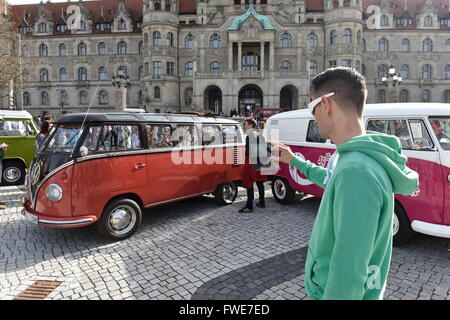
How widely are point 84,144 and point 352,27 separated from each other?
153ft

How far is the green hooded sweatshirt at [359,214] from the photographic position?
4.31ft

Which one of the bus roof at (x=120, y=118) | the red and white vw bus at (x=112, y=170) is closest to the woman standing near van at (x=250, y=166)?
the red and white vw bus at (x=112, y=170)

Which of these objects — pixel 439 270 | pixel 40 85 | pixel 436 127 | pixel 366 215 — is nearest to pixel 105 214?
pixel 366 215

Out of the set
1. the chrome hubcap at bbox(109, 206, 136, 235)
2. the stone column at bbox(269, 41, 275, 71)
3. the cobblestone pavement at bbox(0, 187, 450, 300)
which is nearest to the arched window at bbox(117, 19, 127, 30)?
the stone column at bbox(269, 41, 275, 71)

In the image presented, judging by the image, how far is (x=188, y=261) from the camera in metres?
5.11

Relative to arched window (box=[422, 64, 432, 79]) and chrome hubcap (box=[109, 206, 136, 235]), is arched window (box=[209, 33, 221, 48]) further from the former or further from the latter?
chrome hubcap (box=[109, 206, 136, 235])

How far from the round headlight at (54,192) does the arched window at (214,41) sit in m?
44.0

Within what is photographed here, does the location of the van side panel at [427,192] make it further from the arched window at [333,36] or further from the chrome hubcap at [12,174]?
the arched window at [333,36]

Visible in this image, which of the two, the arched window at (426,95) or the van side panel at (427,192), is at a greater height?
the arched window at (426,95)

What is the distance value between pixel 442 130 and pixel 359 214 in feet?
16.8

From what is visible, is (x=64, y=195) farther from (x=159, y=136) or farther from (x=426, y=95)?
(x=426, y=95)

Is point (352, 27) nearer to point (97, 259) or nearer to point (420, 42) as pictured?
point (420, 42)

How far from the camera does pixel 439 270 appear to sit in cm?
474

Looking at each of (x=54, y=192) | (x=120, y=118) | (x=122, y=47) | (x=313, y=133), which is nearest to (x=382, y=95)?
(x=122, y=47)
